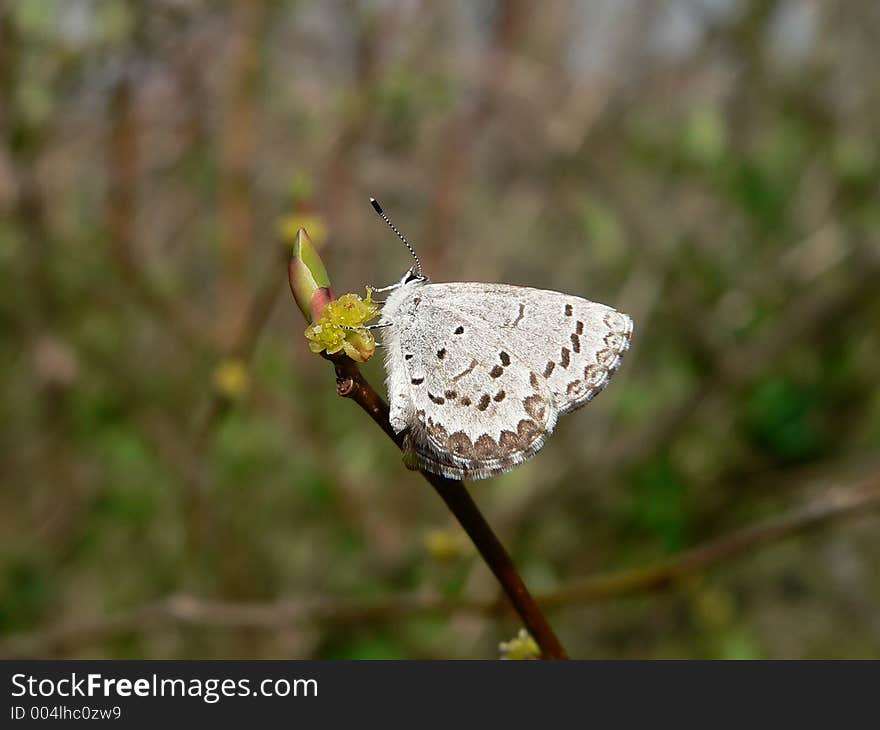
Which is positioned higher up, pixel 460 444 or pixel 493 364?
pixel 493 364

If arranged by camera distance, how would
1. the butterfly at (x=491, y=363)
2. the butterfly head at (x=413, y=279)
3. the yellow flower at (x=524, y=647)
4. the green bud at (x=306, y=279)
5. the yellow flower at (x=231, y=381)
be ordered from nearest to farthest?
the green bud at (x=306, y=279) → the yellow flower at (x=524, y=647) → the butterfly at (x=491, y=363) → the butterfly head at (x=413, y=279) → the yellow flower at (x=231, y=381)

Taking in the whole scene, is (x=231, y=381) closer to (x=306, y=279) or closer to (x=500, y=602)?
(x=500, y=602)

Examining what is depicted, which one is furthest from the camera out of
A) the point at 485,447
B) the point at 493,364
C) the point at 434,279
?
the point at 434,279

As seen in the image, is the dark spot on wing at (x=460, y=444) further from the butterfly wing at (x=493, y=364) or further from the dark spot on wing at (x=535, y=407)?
the dark spot on wing at (x=535, y=407)

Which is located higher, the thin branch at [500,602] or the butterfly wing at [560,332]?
the butterfly wing at [560,332]

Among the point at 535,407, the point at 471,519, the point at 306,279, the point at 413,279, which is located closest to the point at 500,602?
the point at 535,407

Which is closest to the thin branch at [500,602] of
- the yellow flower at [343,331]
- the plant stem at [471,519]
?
the plant stem at [471,519]

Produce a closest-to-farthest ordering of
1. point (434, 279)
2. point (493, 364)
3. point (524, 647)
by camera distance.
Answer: point (524, 647) < point (493, 364) < point (434, 279)
